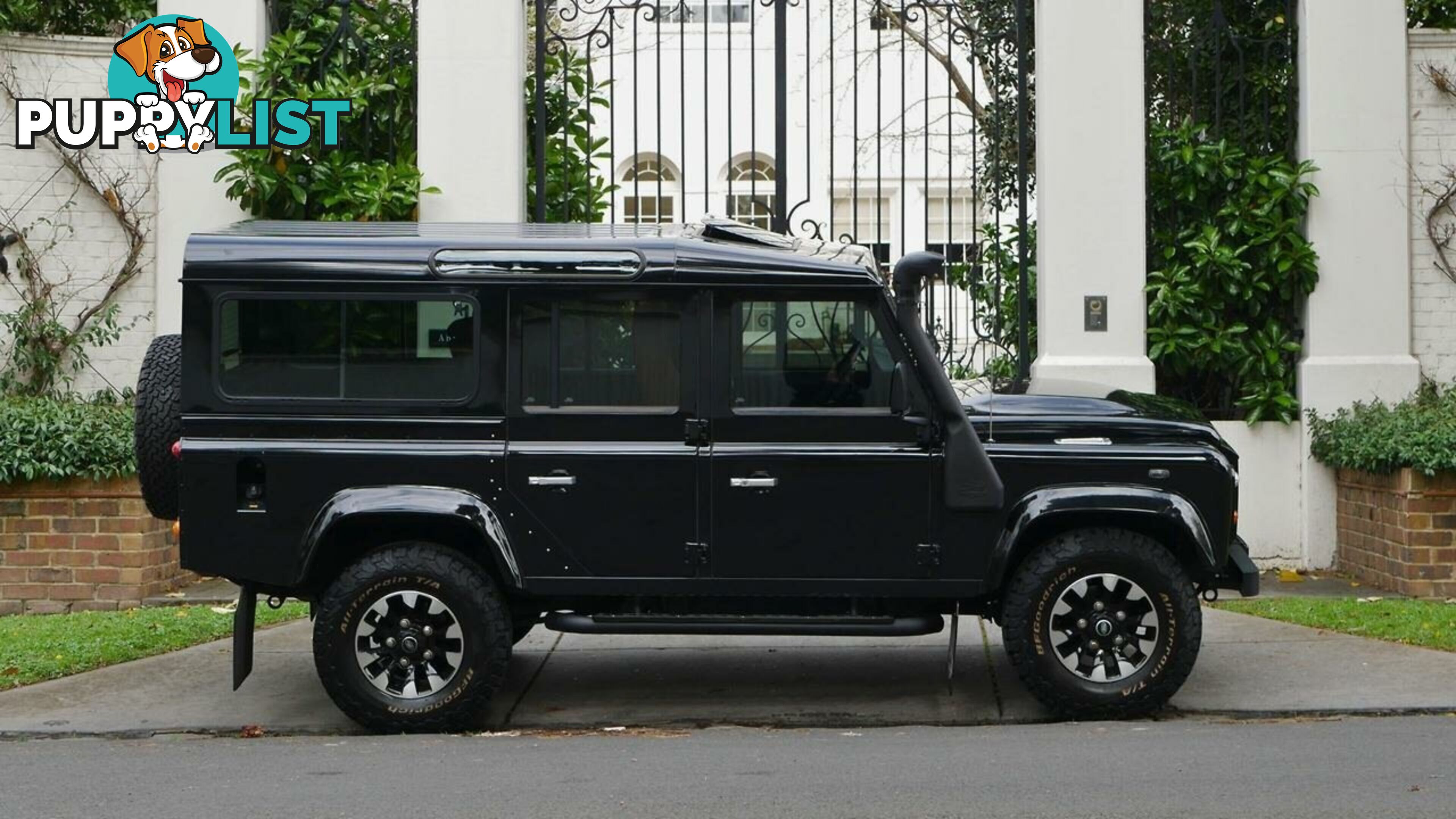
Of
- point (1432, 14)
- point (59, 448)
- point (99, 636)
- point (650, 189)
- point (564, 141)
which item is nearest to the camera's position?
point (99, 636)

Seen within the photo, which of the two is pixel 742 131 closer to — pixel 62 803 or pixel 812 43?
pixel 812 43

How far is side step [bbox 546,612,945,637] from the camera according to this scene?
7.34 meters

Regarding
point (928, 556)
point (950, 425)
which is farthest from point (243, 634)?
point (950, 425)

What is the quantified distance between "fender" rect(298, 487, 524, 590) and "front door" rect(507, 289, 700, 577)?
0.50ft

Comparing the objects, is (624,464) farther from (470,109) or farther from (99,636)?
(470,109)

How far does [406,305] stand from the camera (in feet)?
24.1

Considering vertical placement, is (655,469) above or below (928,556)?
above

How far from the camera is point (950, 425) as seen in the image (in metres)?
7.27

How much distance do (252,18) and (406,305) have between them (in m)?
5.32

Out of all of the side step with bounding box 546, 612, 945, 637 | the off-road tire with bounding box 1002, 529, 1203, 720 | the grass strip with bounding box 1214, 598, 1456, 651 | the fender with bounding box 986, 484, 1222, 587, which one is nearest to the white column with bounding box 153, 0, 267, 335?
the side step with bounding box 546, 612, 945, 637

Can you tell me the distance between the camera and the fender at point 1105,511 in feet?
23.8

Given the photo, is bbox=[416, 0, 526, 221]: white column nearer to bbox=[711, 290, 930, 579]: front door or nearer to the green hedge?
the green hedge

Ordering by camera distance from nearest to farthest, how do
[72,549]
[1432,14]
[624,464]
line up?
[624,464] < [72,549] < [1432,14]

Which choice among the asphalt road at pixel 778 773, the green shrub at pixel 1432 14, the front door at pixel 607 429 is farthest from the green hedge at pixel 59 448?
the green shrub at pixel 1432 14
